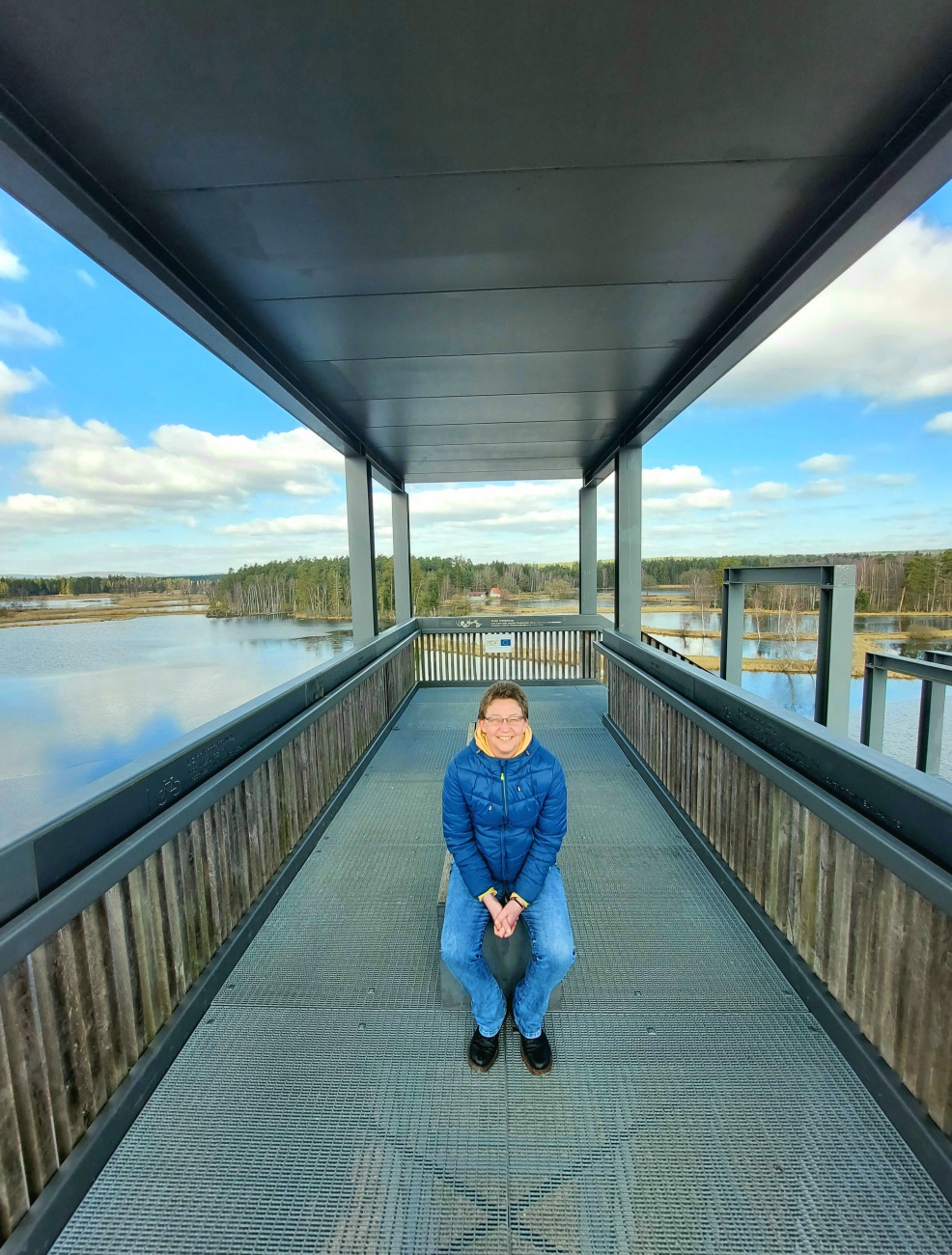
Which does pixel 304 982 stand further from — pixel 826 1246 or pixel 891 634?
pixel 891 634

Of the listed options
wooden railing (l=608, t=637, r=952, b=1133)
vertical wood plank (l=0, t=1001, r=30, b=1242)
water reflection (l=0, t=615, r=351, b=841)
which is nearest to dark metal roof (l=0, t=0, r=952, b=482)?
water reflection (l=0, t=615, r=351, b=841)

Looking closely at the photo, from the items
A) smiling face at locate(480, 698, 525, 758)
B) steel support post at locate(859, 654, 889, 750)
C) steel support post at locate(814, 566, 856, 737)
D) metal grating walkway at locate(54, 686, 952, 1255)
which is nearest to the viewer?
metal grating walkway at locate(54, 686, 952, 1255)

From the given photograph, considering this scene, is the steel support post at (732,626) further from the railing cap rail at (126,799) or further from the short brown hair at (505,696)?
the railing cap rail at (126,799)

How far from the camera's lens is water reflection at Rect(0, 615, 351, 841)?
1.63 metres

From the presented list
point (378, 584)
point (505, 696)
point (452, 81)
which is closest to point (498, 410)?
point (378, 584)

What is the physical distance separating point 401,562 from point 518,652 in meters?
1.98

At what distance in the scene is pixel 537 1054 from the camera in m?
1.63

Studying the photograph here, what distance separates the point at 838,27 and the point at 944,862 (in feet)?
6.17

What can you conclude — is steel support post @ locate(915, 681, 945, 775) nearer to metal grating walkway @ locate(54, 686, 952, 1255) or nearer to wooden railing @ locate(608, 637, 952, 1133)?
wooden railing @ locate(608, 637, 952, 1133)

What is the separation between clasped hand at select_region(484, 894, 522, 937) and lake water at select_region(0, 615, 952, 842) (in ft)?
3.91

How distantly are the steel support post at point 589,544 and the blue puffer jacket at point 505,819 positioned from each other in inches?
240

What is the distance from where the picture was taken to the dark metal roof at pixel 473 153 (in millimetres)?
1182

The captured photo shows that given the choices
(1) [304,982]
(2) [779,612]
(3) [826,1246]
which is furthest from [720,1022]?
(2) [779,612]

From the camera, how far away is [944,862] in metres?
1.30
